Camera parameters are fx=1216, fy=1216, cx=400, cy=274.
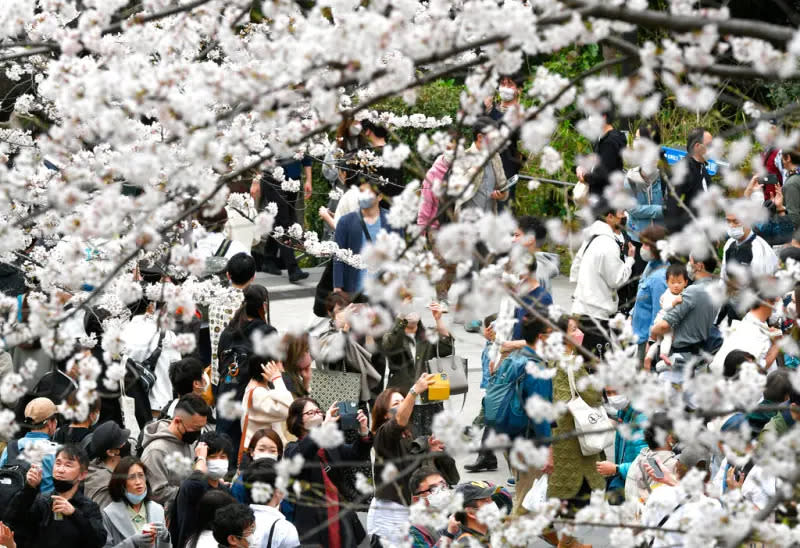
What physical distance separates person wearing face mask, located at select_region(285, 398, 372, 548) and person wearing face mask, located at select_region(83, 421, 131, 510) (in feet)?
3.15

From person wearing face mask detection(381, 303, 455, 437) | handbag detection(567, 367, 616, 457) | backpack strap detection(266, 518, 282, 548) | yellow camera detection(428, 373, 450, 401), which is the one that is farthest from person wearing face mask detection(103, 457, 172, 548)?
handbag detection(567, 367, 616, 457)

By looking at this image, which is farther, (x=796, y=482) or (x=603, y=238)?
(x=603, y=238)

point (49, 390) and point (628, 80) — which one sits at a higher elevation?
point (628, 80)

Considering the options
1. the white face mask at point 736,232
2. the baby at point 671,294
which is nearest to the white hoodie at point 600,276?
the white face mask at point 736,232

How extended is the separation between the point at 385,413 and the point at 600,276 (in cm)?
272

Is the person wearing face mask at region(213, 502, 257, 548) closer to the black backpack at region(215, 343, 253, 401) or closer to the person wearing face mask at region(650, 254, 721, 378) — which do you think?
the black backpack at region(215, 343, 253, 401)

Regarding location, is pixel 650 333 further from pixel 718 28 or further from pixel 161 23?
pixel 718 28

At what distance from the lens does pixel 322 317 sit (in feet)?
28.5

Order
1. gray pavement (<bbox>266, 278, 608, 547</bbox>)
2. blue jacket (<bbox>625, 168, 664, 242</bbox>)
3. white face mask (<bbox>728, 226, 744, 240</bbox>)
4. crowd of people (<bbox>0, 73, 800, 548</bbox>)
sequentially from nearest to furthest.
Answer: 1. crowd of people (<bbox>0, 73, 800, 548</bbox>)
2. white face mask (<bbox>728, 226, 744, 240</bbox>)
3. gray pavement (<bbox>266, 278, 608, 547</bbox>)
4. blue jacket (<bbox>625, 168, 664, 242</bbox>)

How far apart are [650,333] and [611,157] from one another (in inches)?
109

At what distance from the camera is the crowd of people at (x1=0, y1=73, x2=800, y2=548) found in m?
5.10

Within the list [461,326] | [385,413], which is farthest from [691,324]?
[461,326]

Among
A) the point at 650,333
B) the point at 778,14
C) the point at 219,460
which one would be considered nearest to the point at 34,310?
the point at 219,460

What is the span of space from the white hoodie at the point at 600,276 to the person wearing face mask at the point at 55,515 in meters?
4.26
